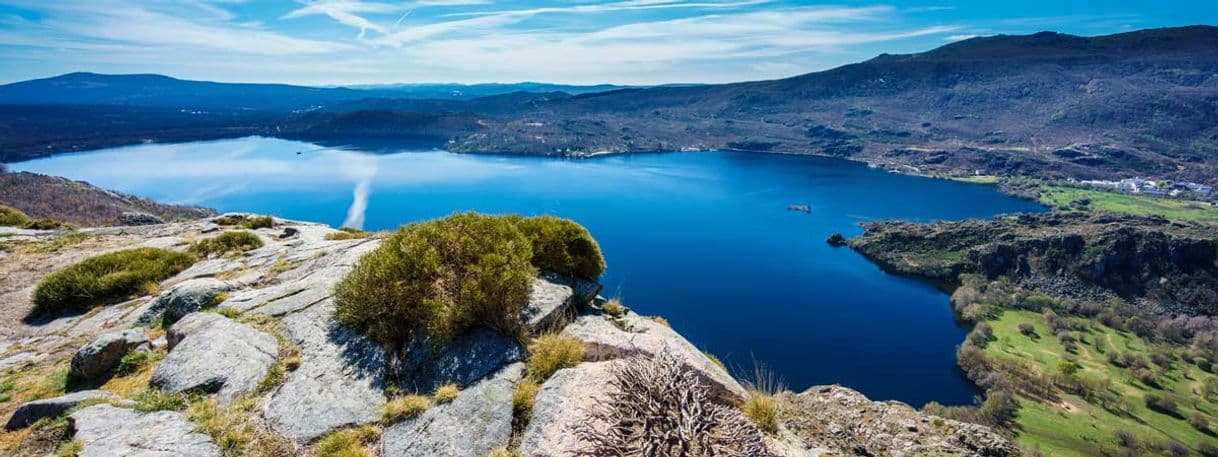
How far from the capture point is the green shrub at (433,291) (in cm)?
743

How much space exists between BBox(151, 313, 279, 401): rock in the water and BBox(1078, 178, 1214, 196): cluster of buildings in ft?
844

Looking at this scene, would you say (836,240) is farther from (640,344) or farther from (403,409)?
(403,409)

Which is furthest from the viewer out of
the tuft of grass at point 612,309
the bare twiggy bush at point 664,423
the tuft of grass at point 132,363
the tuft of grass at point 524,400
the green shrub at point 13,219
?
the green shrub at point 13,219

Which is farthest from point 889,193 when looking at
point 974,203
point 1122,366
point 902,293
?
point 1122,366

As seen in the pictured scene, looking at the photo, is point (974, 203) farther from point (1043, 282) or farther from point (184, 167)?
→ point (184, 167)

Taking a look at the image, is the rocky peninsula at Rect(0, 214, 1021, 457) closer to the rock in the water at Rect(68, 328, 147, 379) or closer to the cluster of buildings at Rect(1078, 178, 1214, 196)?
the rock in the water at Rect(68, 328, 147, 379)

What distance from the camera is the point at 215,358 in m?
7.05

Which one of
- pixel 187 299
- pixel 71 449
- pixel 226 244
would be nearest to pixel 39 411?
pixel 71 449

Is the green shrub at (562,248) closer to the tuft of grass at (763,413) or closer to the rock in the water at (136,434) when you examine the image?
the tuft of grass at (763,413)

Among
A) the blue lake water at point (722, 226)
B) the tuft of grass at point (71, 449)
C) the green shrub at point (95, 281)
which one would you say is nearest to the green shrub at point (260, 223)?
the green shrub at point (95, 281)

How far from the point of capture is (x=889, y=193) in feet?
576

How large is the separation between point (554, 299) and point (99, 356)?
6.75 m

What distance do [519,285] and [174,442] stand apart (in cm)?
428

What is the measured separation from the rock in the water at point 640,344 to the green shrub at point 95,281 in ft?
37.2
